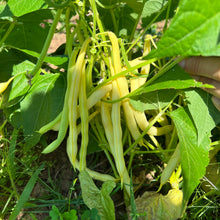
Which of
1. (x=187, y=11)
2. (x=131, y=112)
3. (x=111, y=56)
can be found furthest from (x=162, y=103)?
(x=187, y=11)

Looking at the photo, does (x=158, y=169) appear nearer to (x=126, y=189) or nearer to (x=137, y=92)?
(x=126, y=189)

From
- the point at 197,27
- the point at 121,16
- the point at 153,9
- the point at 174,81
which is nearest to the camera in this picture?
the point at 197,27

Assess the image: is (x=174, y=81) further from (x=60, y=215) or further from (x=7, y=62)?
(x=7, y=62)

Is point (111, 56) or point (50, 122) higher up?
point (111, 56)

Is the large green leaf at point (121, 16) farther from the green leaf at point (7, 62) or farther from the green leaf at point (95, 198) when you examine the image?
the green leaf at point (95, 198)

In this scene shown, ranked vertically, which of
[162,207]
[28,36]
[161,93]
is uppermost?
[28,36]

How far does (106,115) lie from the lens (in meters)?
0.87

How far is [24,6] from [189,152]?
2.08 feet

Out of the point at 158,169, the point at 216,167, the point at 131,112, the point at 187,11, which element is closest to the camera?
the point at 187,11

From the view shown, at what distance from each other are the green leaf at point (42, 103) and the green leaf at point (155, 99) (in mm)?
277

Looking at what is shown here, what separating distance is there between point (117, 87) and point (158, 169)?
456mm

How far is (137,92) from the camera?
0.77 m

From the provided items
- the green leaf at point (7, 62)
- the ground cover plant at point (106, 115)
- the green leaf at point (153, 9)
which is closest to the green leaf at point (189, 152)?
the ground cover plant at point (106, 115)

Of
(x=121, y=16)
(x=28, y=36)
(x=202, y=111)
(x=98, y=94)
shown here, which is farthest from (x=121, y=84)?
(x=28, y=36)
